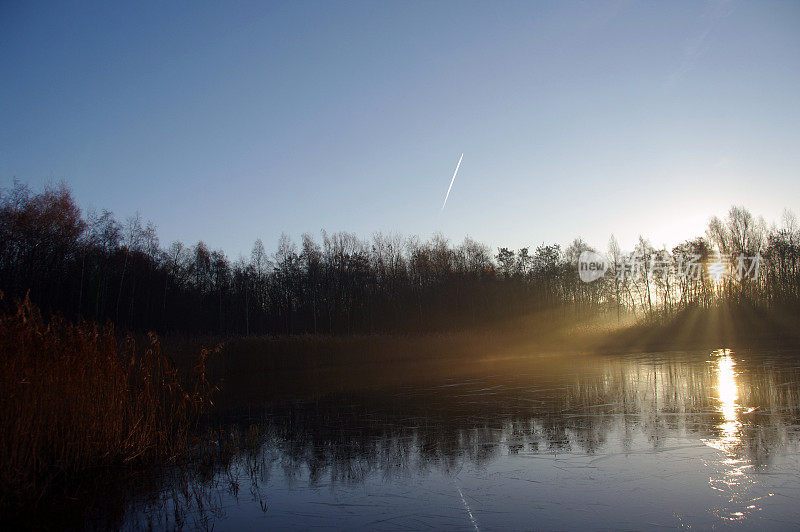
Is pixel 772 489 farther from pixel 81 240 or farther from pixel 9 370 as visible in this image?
pixel 81 240

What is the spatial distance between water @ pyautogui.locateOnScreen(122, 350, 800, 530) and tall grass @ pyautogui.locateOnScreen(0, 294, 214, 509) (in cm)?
95

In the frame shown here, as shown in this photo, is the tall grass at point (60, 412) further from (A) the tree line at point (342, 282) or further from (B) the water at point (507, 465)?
(A) the tree line at point (342, 282)

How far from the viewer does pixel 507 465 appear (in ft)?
20.5

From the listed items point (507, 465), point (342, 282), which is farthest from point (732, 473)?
point (342, 282)

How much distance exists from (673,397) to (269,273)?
4940 cm

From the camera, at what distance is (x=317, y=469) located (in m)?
6.54

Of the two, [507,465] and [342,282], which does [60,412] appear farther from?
[342,282]

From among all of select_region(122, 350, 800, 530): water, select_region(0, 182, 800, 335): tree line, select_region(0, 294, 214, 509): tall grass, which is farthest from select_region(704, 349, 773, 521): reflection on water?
select_region(0, 182, 800, 335): tree line

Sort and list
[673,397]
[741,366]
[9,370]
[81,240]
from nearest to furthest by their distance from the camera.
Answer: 1. [9,370]
2. [673,397]
3. [741,366]
4. [81,240]

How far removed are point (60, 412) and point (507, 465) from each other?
17.3 ft

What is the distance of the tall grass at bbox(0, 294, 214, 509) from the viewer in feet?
17.2

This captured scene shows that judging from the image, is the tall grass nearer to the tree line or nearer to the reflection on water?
the reflection on water

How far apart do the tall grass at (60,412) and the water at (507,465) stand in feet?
3.13

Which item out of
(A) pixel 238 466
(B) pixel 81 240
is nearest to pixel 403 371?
(A) pixel 238 466
